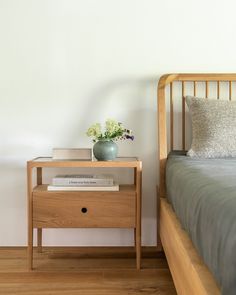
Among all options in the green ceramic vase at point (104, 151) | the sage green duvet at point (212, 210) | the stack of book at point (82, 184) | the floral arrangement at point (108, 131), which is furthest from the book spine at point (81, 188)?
the sage green duvet at point (212, 210)

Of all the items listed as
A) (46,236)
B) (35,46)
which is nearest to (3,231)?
(46,236)

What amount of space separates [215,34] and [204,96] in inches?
13.4

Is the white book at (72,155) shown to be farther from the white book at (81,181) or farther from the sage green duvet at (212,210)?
the sage green duvet at (212,210)

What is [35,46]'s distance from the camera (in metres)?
1.98

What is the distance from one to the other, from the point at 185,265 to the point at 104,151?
80cm

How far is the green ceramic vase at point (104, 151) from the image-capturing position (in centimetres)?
175

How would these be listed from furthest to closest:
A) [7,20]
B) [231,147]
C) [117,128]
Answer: [7,20]
[117,128]
[231,147]

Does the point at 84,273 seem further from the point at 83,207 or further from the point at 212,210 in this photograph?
the point at 212,210

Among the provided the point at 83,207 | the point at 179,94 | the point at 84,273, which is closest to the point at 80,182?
the point at 83,207

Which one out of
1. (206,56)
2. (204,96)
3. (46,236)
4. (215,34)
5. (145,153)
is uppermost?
(215,34)

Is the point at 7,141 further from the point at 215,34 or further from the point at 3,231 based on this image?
the point at 215,34

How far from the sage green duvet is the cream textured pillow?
0.18 m

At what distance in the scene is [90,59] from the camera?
1.99 m

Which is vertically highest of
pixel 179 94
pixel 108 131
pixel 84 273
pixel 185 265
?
pixel 179 94
